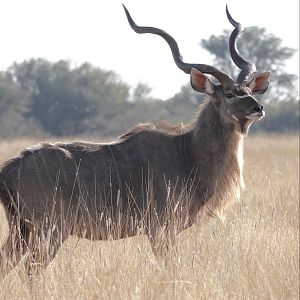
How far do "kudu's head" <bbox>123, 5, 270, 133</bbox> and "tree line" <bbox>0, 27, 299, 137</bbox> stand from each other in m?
36.1

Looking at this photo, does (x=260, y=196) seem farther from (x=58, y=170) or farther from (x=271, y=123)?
(x=271, y=123)

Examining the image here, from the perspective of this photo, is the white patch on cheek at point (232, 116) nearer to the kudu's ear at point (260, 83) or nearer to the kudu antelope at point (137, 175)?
the kudu antelope at point (137, 175)

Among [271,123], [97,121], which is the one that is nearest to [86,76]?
[97,121]

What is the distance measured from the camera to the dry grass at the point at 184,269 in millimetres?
6242

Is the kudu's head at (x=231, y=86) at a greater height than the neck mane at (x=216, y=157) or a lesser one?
greater

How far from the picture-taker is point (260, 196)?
443 inches

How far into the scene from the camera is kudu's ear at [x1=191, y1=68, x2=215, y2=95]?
8797 millimetres

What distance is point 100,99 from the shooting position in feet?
172

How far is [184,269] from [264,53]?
48638 millimetres

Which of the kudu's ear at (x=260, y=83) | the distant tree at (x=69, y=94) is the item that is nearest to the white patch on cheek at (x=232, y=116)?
the kudu's ear at (x=260, y=83)

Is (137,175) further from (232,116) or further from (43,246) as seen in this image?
(43,246)

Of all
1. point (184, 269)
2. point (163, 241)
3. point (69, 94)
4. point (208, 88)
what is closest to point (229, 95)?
point (208, 88)

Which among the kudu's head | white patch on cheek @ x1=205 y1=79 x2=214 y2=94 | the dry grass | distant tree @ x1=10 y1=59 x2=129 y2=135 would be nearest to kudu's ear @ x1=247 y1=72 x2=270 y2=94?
the kudu's head

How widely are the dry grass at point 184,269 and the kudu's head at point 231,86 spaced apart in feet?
2.94
